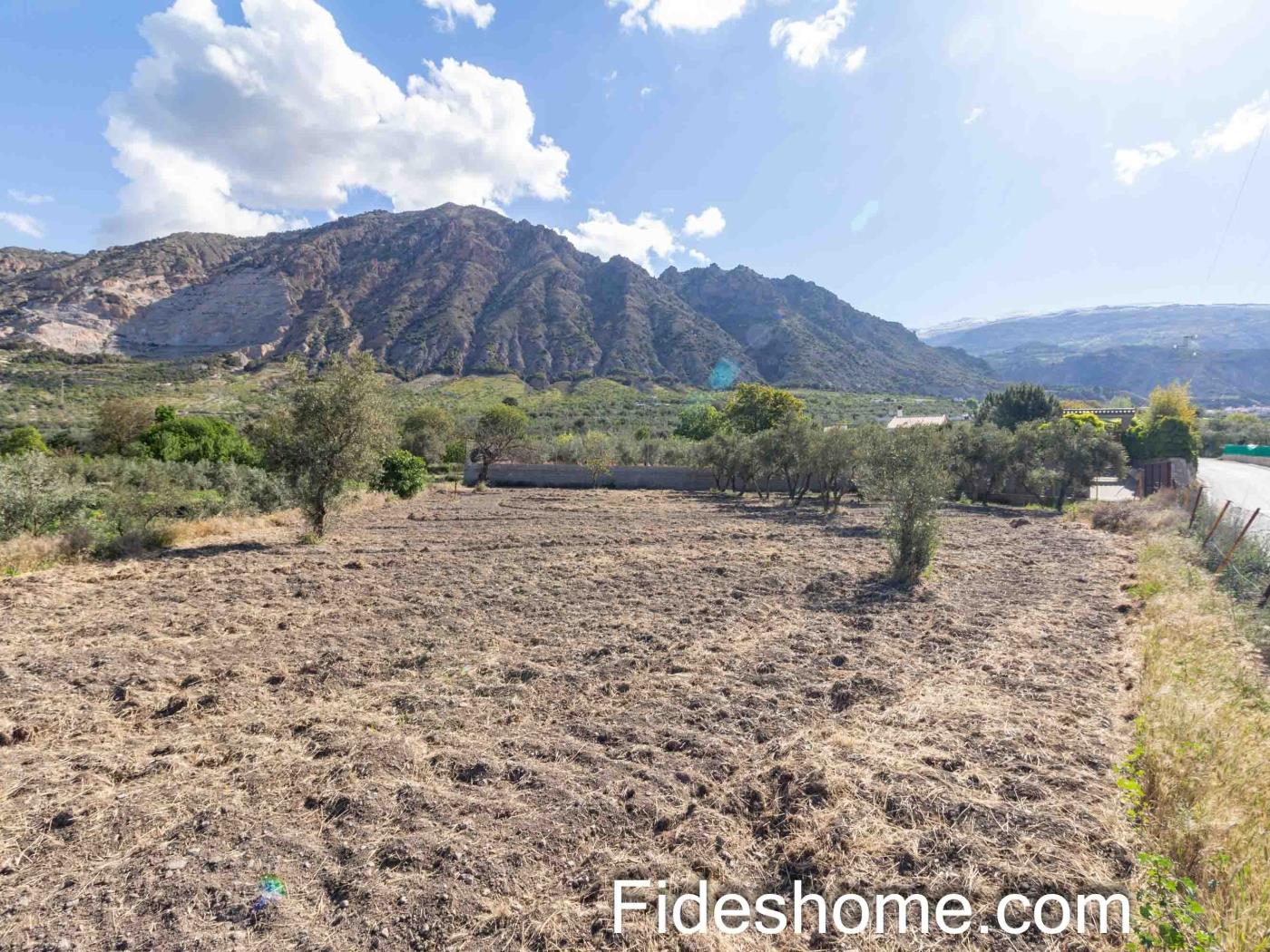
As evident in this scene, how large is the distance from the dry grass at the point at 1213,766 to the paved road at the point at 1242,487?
504 inches

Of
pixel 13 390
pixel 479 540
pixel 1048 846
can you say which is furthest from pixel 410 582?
pixel 13 390

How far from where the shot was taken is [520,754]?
5.20 meters

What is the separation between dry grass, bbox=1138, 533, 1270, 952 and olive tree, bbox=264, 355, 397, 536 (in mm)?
17551

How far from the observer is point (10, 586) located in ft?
34.5

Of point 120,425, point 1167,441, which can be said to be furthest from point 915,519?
point 120,425

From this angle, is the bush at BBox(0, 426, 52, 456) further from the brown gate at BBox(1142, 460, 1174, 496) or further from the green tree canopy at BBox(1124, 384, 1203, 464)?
the green tree canopy at BBox(1124, 384, 1203, 464)

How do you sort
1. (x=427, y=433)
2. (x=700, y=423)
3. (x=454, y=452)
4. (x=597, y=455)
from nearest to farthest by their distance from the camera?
(x=597, y=455), (x=427, y=433), (x=454, y=452), (x=700, y=423)

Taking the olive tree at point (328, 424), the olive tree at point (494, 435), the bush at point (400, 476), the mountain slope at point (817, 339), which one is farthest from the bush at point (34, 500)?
the mountain slope at point (817, 339)

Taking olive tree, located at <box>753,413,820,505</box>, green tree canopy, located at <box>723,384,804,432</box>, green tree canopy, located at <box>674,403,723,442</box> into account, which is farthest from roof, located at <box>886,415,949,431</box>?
green tree canopy, located at <box>674,403,723,442</box>

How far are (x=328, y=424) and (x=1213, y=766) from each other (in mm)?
18573

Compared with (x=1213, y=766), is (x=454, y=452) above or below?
above

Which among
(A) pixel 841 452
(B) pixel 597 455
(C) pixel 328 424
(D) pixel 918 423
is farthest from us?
(B) pixel 597 455

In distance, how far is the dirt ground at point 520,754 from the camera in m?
3.55

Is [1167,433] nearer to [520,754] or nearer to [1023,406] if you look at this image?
[1023,406]
